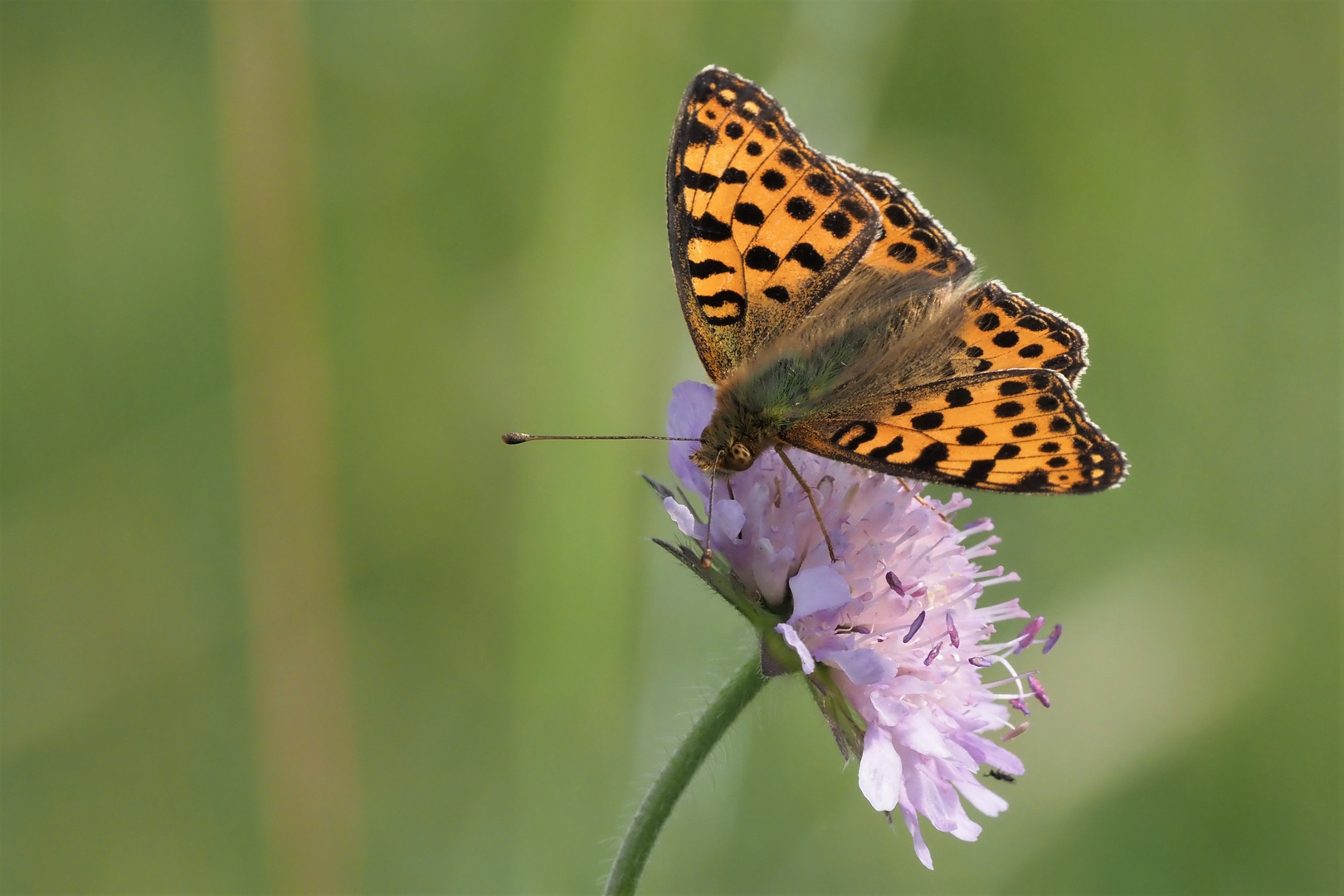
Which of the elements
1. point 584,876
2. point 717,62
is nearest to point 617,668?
point 584,876

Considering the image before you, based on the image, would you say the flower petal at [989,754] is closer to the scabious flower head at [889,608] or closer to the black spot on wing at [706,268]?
the scabious flower head at [889,608]

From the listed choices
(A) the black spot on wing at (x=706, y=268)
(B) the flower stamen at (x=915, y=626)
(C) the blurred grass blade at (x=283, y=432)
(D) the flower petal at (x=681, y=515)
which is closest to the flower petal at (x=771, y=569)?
(D) the flower petal at (x=681, y=515)

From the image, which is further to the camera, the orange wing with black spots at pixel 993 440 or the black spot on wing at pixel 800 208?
the black spot on wing at pixel 800 208

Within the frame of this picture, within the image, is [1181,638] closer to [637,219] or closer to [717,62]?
[637,219]

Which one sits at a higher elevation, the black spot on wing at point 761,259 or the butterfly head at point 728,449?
the black spot on wing at point 761,259

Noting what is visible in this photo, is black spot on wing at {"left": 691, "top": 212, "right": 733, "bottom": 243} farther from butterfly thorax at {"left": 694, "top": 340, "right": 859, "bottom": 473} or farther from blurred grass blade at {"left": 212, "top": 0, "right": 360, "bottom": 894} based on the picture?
blurred grass blade at {"left": 212, "top": 0, "right": 360, "bottom": 894}

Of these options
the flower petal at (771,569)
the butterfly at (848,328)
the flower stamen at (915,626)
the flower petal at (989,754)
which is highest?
the butterfly at (848,328)
